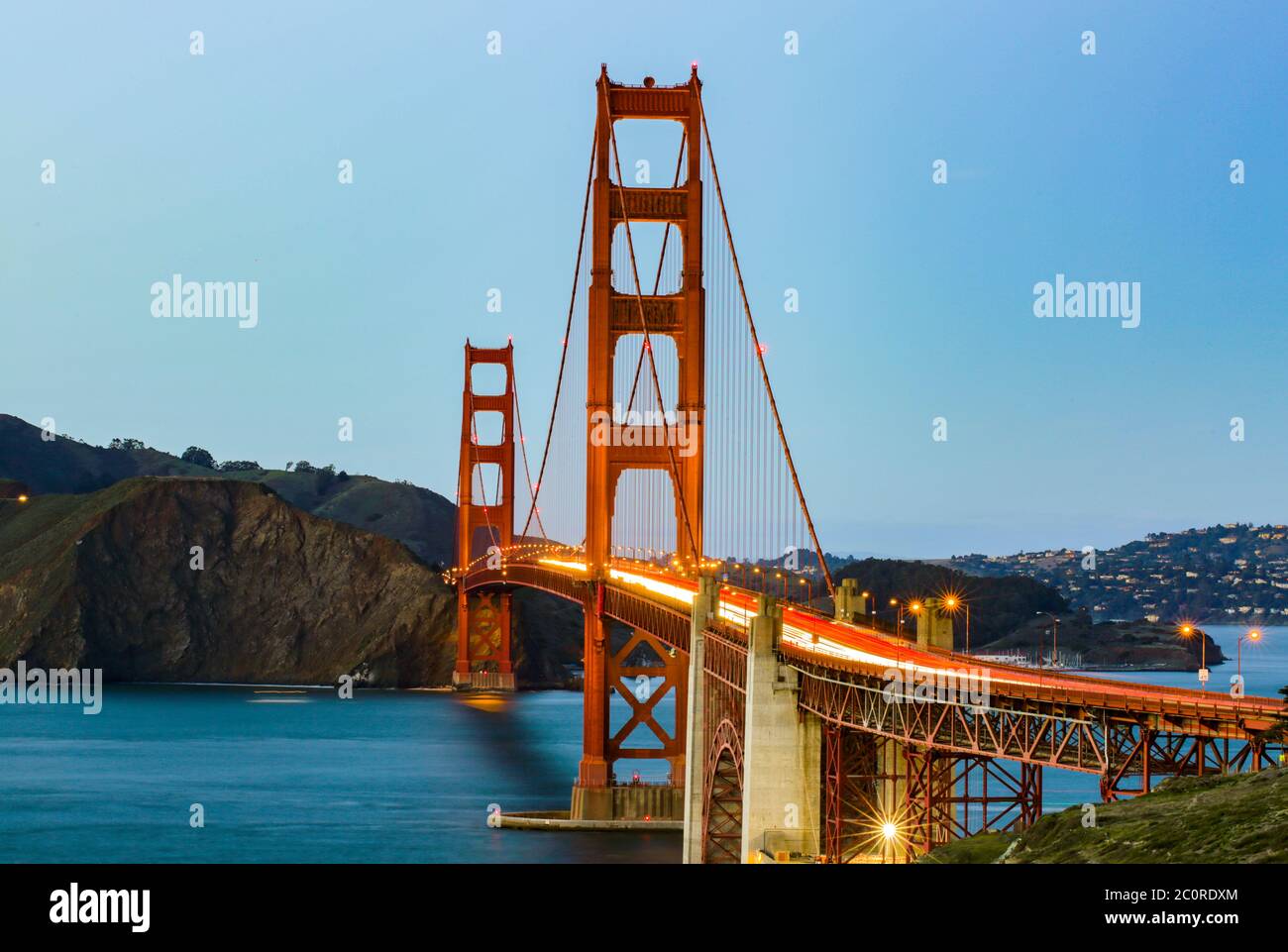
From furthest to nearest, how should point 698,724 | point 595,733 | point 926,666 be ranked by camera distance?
point 595,733 < point 698,724 < point 926,666

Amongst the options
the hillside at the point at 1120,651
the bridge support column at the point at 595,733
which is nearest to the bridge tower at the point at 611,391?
the bridge support column at the point at 595,733

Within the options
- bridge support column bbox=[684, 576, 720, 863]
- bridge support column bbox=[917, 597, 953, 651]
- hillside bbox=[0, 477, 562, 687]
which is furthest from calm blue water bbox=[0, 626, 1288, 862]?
bridge support column bbox=[917, 597, 953, 651]

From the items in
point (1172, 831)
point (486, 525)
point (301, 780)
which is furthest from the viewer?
point (486, 525)

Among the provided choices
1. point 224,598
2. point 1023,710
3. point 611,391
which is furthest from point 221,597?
point 1023,710

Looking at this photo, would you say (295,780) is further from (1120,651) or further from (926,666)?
(1120,651)

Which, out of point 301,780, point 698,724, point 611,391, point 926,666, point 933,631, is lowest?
point 301,780

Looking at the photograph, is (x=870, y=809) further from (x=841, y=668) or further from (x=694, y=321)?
(x=694, y=321)
